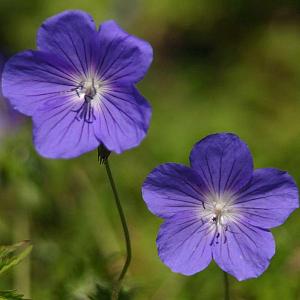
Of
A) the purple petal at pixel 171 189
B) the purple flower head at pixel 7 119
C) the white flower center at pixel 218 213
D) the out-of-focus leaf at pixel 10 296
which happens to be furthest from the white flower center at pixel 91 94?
the purple flower head at pixel 7 119

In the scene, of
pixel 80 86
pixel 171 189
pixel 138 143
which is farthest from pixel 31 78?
pixel 171 189

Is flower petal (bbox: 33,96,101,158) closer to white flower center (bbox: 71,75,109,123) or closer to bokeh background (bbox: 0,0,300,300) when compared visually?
white flower center (bbox: 71,75,109,123)

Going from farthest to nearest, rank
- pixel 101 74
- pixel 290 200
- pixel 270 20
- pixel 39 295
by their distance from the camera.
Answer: pixel 270 20, pixel 39 295, pixel 101 74, pixel 290 200

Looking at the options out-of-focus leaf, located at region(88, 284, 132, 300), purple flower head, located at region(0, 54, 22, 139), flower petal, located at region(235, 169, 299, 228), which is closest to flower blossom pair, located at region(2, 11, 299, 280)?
flower petal, located at region(235, 169, 299, 228)

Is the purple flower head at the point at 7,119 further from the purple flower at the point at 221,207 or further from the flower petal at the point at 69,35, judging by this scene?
the purple flower at the point at 221,207

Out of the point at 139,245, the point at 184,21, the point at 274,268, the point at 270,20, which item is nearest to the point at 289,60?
the point at 270,20

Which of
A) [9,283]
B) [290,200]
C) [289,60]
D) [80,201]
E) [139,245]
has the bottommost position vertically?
[290,200]

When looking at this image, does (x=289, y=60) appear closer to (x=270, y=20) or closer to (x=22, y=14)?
(x=270, y=20)
